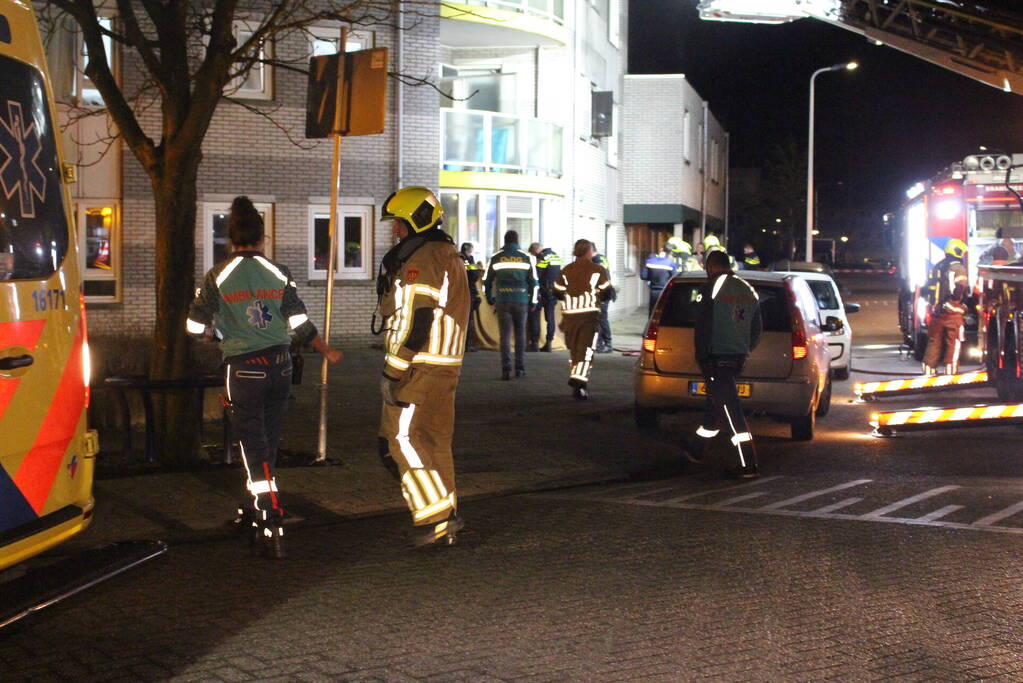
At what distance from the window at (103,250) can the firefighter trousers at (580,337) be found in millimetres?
9474

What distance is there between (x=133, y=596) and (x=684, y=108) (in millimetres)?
34505

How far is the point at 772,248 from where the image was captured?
80375 millimetres

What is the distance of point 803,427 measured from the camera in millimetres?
12281

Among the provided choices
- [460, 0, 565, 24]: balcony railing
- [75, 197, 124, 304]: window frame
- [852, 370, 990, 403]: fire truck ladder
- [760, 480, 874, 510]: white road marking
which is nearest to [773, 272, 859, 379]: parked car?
[852, 370, 990, 403]: fire truck ladder

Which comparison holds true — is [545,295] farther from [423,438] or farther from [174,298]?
[423,438]

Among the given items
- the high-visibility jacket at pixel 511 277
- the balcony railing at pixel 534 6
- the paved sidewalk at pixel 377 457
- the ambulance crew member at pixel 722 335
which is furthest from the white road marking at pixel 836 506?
the balcony railing at pixel 534 6

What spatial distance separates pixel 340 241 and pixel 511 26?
18.3ft

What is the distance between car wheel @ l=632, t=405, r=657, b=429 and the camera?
41.1 ft

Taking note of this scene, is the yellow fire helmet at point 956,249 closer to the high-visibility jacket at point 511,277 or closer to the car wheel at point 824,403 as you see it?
the car wheel at point 824,403

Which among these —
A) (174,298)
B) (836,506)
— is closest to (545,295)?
(174,298)

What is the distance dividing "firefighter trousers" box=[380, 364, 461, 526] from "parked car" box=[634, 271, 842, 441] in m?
4.95

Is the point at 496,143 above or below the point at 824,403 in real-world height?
above

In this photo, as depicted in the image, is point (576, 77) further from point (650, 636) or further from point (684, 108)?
point (650, 636)

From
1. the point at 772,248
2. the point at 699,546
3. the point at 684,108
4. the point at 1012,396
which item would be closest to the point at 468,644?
the point at 699,546
